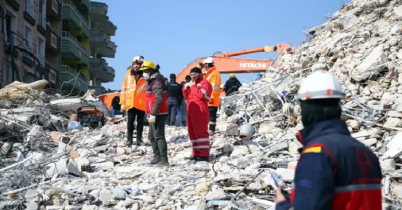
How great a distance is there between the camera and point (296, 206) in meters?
3.01

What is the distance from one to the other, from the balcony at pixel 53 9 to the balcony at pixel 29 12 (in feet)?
17.4

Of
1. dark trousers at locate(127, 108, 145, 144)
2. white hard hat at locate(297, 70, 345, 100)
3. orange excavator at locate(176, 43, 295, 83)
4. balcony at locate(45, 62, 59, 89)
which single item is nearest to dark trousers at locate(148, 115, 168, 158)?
dark trousers at locate(127, 108, 145, 144)

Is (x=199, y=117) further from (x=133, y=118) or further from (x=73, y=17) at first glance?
(x=73, y=17)

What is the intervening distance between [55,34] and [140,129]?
30.4m

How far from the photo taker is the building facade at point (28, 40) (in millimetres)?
27906

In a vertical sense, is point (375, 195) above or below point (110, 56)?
below

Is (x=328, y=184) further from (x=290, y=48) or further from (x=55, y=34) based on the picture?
(x=55, y=34)

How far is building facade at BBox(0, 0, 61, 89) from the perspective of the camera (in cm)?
2791

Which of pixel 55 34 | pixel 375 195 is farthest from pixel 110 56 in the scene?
pixel 375 195

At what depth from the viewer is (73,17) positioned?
152 feet

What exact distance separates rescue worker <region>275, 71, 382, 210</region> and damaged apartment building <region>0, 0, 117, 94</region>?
1565 centimetres

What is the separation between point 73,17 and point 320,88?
44.4m

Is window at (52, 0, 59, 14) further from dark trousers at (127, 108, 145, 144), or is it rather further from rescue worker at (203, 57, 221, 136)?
dark trousers at (127, 108, 145, 144)

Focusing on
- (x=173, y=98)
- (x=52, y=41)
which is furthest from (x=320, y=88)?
(x=52, y=41)
